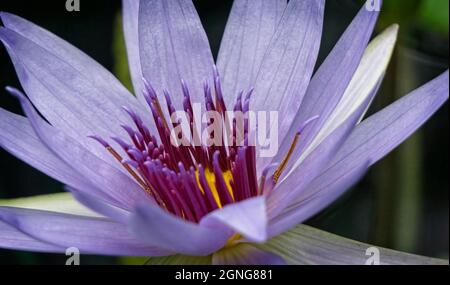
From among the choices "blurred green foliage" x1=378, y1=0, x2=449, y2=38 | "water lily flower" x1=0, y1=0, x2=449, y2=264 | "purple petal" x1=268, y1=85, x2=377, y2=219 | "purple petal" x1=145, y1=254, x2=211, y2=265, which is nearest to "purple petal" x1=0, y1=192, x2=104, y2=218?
"water lily flower" x1=0, y1=0, x2=449, y2=264

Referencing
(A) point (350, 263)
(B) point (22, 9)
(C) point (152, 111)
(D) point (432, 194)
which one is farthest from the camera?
(D) point (432, 194)

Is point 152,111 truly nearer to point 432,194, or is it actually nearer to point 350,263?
point 350,263

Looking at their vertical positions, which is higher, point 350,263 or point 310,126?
point 310,126

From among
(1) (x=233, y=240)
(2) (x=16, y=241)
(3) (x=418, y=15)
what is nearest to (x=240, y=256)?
(1) (x=233, y=240)

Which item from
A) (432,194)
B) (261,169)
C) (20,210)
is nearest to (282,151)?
(261,169)

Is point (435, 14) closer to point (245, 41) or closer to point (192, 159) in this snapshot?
point (245, 41)
